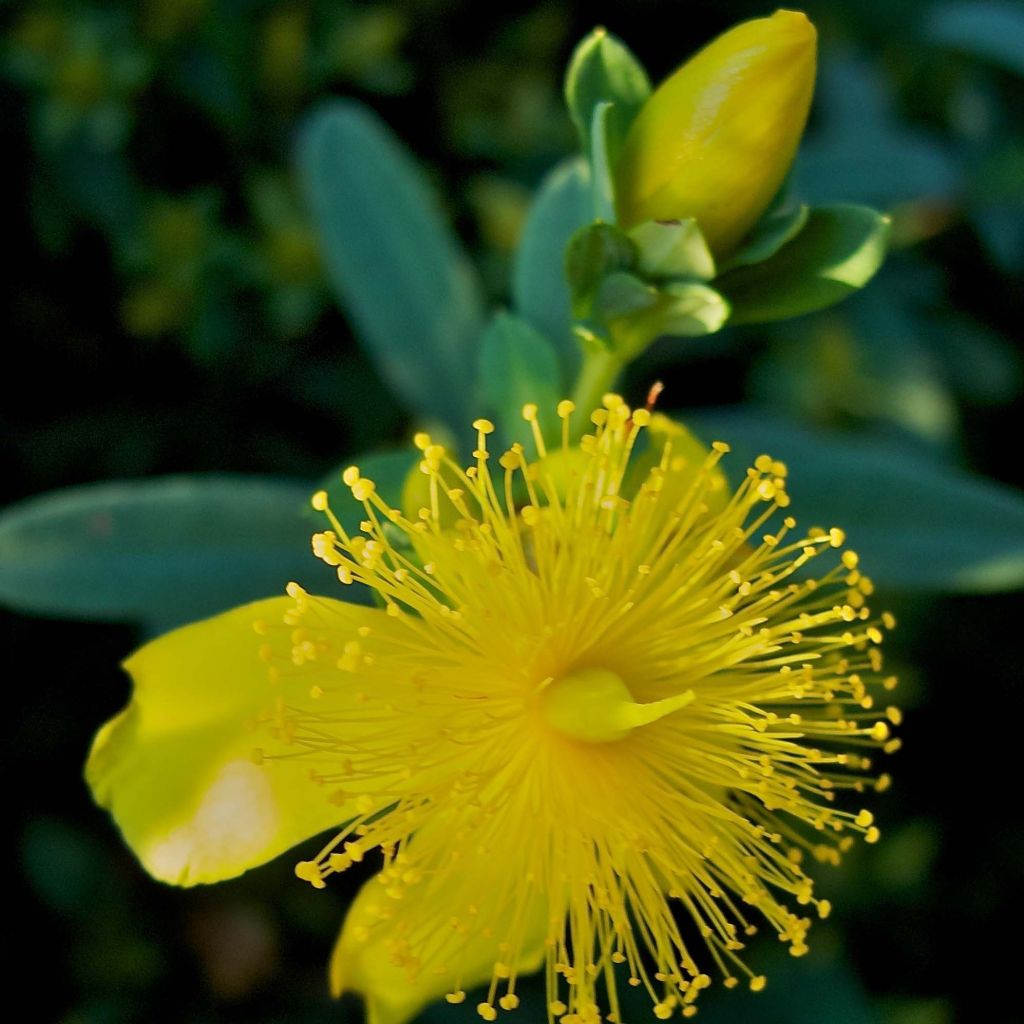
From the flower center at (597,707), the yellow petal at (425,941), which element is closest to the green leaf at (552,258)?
the flower center at (597,707)

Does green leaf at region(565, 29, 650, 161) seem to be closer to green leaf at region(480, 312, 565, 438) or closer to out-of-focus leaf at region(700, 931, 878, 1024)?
green leaf at region(480, 312, 565, 438)

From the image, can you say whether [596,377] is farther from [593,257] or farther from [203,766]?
[203,766]

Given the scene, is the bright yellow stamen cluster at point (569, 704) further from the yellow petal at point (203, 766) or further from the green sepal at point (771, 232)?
the green sepal at point (771, 232)

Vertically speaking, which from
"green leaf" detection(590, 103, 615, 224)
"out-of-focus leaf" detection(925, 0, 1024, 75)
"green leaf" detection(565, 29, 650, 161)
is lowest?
"green leaf" detection(590, 103, 615, 224)

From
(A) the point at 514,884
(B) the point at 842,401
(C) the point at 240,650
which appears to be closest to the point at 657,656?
(A) the point at 514,884

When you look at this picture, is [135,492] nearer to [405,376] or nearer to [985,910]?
[405,376]

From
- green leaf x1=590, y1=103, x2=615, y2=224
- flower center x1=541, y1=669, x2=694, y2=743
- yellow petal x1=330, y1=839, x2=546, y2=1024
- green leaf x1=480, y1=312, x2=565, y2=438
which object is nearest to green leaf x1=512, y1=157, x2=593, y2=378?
green leaf x1=480, y1=312, x2=565, y2=438
